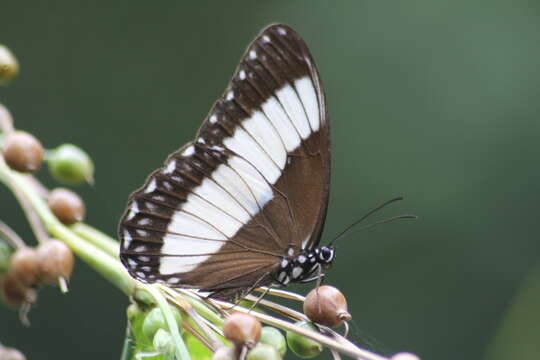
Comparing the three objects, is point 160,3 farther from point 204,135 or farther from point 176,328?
point 176,328

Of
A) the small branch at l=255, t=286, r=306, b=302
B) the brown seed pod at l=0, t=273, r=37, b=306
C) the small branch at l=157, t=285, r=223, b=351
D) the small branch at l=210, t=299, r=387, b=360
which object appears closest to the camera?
the small branch at l=210, t=299, r=387, b=360

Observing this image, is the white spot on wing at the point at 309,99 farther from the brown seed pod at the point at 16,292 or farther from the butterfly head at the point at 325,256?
the brown seed pod at the point at 16,292

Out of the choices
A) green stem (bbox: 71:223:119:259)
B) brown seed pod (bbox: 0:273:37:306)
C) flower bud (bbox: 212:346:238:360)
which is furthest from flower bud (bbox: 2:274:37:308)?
flower bud (bbox: 212:346:238:360)

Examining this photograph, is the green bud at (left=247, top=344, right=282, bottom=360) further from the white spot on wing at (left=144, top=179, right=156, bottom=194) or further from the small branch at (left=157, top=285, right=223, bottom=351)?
the white spot on wing at (left=144, top=179, right=156, bottom=194)

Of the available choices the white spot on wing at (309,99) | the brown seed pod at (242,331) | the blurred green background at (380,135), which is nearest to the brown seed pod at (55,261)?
the brown seed pod at (242,331)

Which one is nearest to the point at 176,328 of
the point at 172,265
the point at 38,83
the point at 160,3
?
the point at 172,265

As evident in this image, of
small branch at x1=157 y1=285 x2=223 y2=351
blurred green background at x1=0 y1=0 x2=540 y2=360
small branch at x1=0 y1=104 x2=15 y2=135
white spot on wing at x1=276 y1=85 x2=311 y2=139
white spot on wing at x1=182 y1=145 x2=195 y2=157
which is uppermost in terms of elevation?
white spot on wing at x1=276 y1=85 x2=311 y2=139
